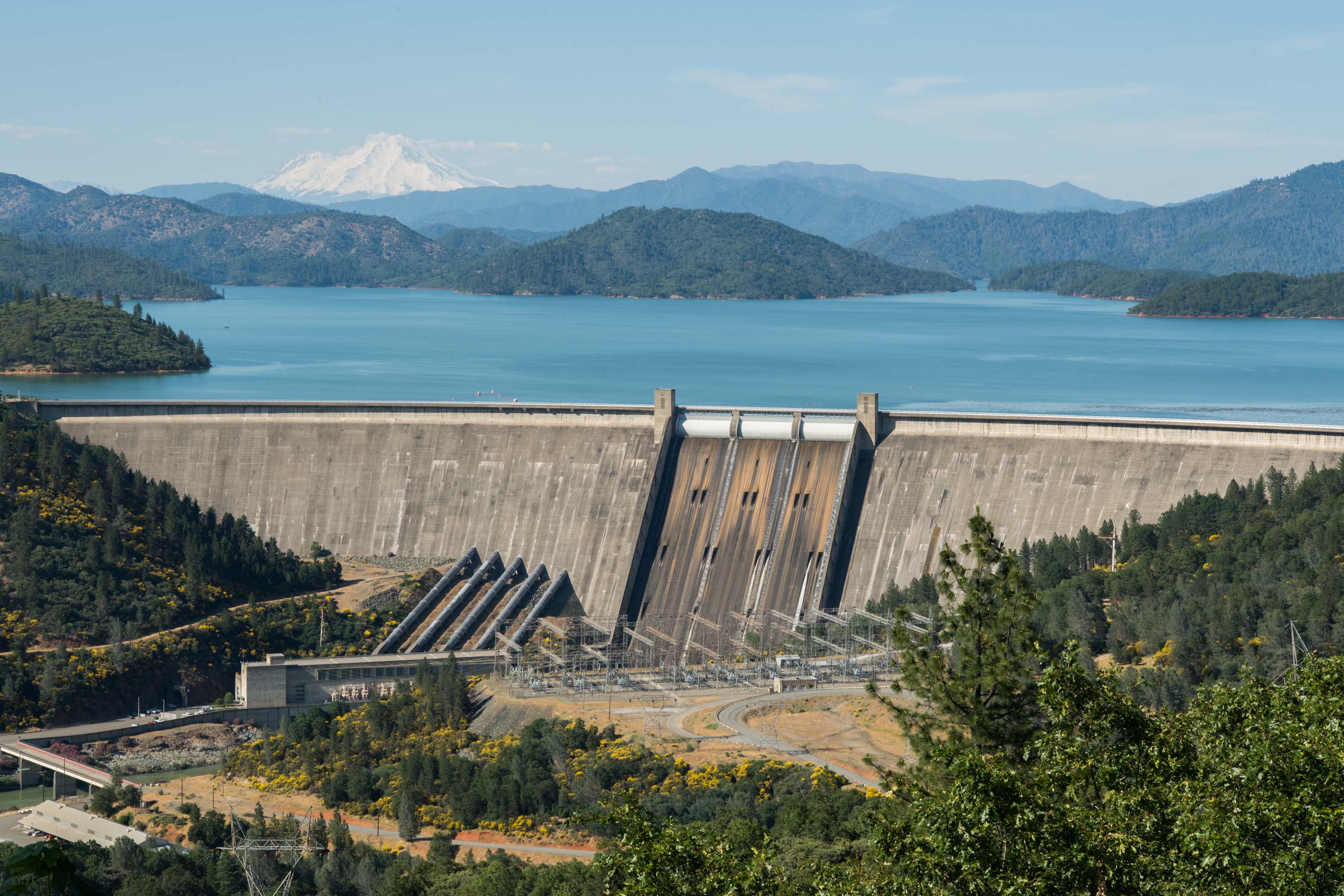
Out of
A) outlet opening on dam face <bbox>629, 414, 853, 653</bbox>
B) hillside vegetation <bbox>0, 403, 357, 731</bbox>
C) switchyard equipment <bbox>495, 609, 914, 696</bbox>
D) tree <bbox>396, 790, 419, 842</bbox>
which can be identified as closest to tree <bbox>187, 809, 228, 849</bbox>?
tree <bbox>396, 790, 419, 842</bbox>

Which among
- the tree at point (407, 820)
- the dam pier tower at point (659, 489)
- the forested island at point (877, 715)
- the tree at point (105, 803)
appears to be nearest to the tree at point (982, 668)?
the forested island at point (877, 715)

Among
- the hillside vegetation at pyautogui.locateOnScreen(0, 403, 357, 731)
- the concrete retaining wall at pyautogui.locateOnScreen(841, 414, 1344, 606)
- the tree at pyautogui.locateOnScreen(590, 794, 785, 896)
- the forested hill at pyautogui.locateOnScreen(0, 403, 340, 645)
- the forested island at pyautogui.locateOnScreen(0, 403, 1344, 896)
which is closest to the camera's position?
the forested island at pyautogui.locateOnScreen(0, 403, 1344, 896)

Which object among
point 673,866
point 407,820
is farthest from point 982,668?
point 407,820

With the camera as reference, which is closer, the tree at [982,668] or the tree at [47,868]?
the tree at [47,868]

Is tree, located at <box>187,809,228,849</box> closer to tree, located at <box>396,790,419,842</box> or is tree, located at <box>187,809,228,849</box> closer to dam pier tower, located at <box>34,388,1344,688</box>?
tree, located at <box>396,790,419,842</box>

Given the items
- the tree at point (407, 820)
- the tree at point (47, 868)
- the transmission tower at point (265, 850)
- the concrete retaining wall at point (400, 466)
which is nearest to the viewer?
the tree at point (47, 868)

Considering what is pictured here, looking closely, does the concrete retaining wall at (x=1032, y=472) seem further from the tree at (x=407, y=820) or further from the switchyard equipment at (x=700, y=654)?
the tree at (x=407, y=820)

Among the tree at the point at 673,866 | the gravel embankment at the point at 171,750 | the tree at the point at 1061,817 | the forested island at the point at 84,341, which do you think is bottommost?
the gravel embankment at the point at 171,750
